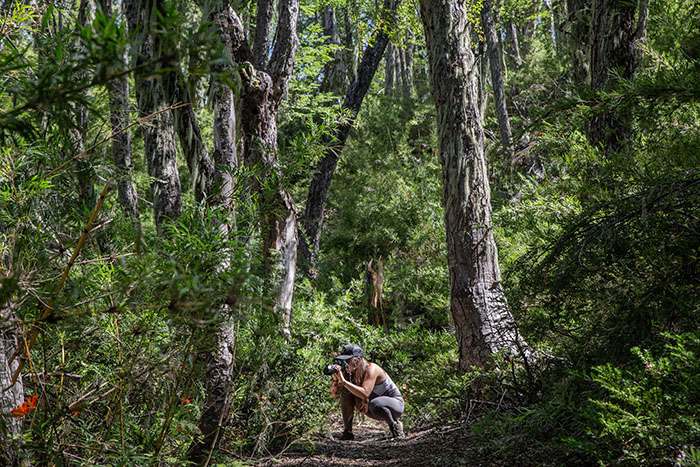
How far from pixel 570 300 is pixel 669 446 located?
3.72 feet

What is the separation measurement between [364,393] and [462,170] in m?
2.58

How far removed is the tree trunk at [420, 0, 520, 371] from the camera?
485cm

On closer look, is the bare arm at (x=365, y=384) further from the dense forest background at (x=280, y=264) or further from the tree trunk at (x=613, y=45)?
the tree trunk at (x=613, y=45)

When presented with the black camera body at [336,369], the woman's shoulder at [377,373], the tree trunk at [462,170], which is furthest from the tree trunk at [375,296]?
the tree trunk at [462,170]

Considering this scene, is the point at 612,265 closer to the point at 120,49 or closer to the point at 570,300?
the point at 570,300

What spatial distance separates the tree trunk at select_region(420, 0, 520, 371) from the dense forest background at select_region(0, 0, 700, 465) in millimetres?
21

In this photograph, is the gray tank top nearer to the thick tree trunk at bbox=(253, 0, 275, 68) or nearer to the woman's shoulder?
the woman's shoulder

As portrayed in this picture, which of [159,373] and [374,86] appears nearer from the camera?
[159,373]

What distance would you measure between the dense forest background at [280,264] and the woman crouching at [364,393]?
294 millimetres

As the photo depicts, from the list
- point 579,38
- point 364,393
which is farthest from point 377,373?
point 579,38

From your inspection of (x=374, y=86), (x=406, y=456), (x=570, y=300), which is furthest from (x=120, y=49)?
(x=374, y=86)

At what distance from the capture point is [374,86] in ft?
63.8

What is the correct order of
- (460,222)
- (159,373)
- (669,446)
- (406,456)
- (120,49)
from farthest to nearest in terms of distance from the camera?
(460,222) < (406,456) < (159,373) < (669,446) < (120,49)

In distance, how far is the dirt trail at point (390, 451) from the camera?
3.65 metres
